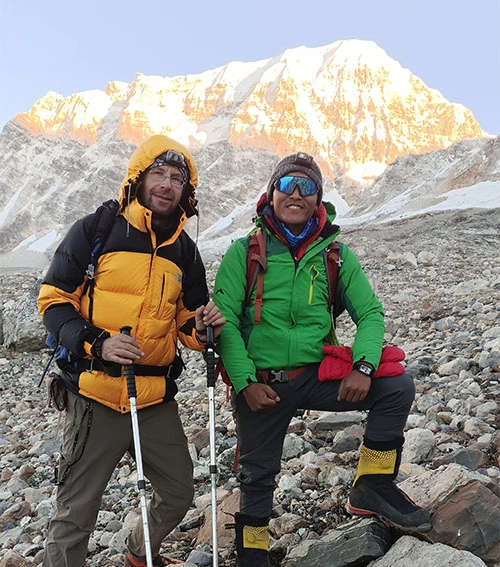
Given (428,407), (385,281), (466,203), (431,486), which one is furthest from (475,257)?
(466,203)

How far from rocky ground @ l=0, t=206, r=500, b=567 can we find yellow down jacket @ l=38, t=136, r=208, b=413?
174 cm

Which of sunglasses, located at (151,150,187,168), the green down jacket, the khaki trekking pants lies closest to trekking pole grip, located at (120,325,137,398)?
the khaki trekking pants

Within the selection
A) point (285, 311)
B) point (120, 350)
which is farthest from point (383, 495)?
point (120, 350)

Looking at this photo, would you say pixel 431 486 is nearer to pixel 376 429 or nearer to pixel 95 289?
pixel 376 429

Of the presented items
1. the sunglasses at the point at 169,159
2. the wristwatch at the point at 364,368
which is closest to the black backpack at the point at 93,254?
the sunglasses at the point at 169,159

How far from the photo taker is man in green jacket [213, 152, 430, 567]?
405cm

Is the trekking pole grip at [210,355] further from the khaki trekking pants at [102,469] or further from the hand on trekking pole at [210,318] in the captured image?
the khaki trekking pants at [102,469]

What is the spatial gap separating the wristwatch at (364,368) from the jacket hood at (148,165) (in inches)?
75.4

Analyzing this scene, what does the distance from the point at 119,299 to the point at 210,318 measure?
28.3 inches

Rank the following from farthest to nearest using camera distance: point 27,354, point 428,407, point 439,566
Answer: point 27,354
point 428,407
point 439,566

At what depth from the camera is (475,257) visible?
74.5ft

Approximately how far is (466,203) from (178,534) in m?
62.6

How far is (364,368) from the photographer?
4.05 m

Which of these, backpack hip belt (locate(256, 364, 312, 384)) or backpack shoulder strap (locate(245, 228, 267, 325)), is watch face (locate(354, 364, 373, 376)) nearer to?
backpack hip belt (locate(256, 364, 312, 384))
